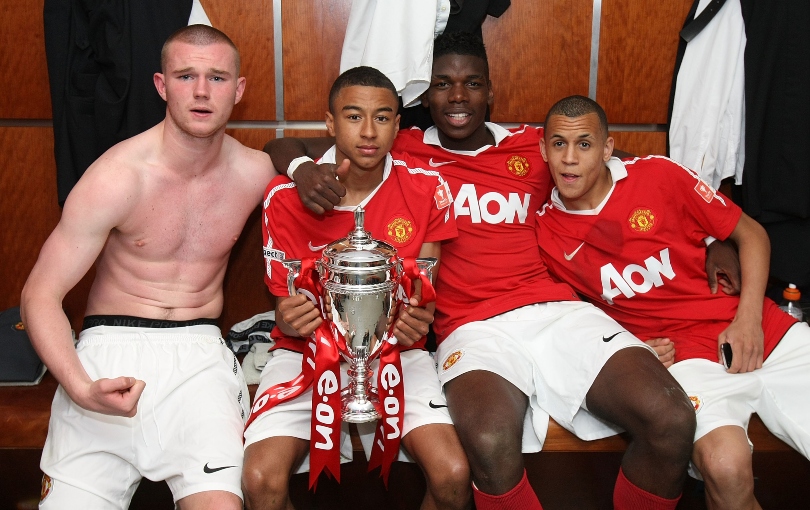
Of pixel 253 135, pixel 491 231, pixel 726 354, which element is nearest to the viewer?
pixel 726 354

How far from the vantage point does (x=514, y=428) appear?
6.20ft

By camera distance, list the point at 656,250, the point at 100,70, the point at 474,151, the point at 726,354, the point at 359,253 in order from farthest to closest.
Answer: the point at 100,70 < the point at 474,151 < the point at 656,250 < the point at 726,354 < the point at 359,253

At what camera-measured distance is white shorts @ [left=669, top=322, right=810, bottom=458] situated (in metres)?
1.94

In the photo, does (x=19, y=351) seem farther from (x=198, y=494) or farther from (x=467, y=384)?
(x=467, y=384)

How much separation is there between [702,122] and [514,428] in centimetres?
149

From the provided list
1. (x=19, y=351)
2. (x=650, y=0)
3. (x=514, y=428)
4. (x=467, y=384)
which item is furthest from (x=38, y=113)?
(x=650, y=0)

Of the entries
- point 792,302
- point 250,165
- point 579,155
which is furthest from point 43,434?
point 792,302

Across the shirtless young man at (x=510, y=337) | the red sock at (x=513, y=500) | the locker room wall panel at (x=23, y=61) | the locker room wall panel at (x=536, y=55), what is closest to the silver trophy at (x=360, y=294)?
the shirtless young man at (x=510, y=337)

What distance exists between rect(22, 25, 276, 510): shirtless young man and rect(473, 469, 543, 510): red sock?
0.61 meters

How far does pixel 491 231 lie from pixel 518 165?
0.26 metres

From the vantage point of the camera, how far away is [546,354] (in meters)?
2.15

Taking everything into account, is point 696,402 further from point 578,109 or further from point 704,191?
point 578,109

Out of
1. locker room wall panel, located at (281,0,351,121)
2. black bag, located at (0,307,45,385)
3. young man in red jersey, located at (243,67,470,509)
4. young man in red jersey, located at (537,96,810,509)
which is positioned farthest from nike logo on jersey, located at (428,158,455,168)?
black bag, located at (0,307,45,385)

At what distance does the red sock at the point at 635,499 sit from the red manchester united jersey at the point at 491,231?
0.59 m
